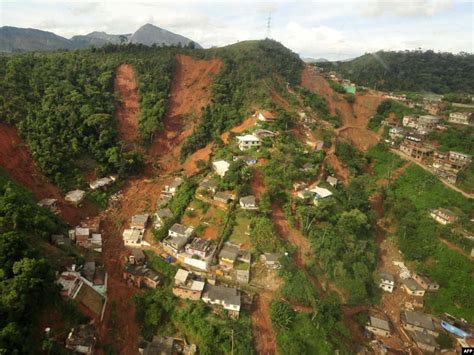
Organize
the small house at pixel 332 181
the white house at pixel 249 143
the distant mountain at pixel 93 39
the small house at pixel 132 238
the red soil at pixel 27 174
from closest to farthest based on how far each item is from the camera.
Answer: the small house at pixel 132 238
the red soil at pixel 27 174
the small house at pixel 332 181
the white house at pixel 249 143
the distant mountain at pixel 93 39

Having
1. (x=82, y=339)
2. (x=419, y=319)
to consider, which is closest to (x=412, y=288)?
(x=419, y=319)

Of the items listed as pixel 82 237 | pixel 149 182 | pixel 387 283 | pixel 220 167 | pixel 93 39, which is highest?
pixel 93 39

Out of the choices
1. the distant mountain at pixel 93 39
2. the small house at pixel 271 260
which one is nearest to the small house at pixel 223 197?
the small house at pixel 271 260

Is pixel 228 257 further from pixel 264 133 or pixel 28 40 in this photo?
pixel 28 40

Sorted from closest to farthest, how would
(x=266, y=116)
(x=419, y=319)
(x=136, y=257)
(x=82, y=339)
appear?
(x=82, y=339) → (x=136, y=257) → (x=419, y=319) → (x=266, y=116)

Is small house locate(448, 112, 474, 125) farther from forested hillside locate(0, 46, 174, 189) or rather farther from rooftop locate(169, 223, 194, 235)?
rooftop locate(169, 223, 194, 235)

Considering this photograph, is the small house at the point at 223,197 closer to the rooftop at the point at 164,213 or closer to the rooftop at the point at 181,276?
the rooftop at the point at 164,213
